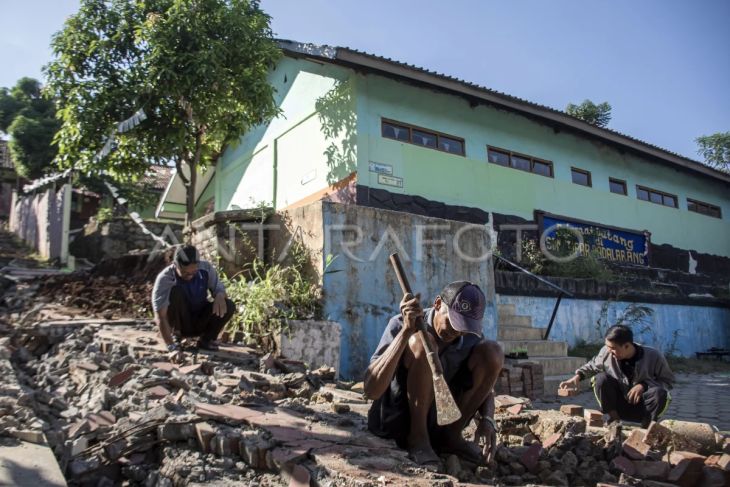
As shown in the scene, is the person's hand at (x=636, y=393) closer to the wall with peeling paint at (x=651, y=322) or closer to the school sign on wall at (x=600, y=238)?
the wall with peeling paint at (x=651, y=322)

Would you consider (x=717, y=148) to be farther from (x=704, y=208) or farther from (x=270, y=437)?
(x=270, y=437)

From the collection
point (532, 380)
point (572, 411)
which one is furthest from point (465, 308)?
point (532, 380)

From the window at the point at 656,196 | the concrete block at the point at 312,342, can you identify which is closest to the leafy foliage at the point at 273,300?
the concrete block at the point at 312,342

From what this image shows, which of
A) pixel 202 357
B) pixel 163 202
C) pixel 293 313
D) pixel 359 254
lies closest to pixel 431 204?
pixel 359 254

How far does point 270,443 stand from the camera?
2.82 metres

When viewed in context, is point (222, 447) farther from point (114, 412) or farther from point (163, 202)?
point (163, 202)

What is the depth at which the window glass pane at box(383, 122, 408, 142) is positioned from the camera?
34.2 feet

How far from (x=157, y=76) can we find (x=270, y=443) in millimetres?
7720

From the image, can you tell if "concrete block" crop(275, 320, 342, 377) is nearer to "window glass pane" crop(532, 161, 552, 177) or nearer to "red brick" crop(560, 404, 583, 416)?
"red brick" crop(560, 404, 583, 416)

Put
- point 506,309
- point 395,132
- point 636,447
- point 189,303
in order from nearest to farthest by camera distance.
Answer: point 636,447 → point 189,303 → point 506,309 → point 395,132

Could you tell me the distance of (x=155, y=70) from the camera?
895 centimetres

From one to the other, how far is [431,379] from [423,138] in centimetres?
870

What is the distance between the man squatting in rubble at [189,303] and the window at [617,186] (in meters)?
12.0

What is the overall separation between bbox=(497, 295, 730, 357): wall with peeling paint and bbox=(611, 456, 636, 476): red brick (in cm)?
523
